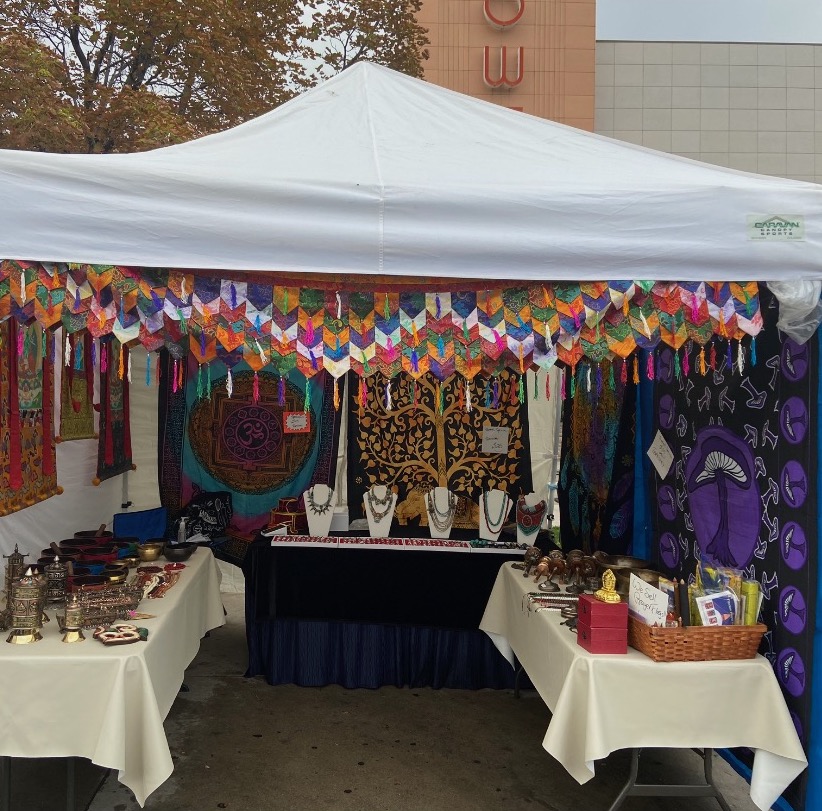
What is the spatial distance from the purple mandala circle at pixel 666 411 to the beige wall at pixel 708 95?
9.48m

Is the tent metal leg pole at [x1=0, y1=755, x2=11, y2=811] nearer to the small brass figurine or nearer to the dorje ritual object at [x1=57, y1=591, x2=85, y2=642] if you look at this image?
the dorje ritual object at [x1=57, y1=591, x2=85, y2=642]

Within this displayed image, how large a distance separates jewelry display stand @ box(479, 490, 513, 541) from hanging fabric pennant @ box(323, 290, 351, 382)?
76.5 inches

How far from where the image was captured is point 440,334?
2141 mm

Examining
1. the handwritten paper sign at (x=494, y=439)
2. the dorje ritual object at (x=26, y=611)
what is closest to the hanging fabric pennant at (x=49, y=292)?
the dorje ritual object at (x=26, y=611)

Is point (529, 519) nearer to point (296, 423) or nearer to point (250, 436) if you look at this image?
point (296, 423)

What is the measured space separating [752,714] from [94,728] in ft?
6.01

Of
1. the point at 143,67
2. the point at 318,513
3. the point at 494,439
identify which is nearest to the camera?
the point at 318,513

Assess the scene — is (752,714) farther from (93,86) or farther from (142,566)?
(93,86)

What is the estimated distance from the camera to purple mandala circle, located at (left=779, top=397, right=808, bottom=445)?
2.12m

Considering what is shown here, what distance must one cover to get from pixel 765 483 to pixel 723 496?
280 mm

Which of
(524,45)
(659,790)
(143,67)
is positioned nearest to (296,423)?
(659,790)

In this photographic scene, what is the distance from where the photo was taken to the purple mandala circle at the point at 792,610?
2117mm

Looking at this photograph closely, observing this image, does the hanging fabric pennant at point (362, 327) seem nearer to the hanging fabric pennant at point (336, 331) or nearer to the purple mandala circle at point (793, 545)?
the hanging fabric pennant at point (336, 331)

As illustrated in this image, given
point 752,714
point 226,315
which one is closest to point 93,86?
point 226,315
